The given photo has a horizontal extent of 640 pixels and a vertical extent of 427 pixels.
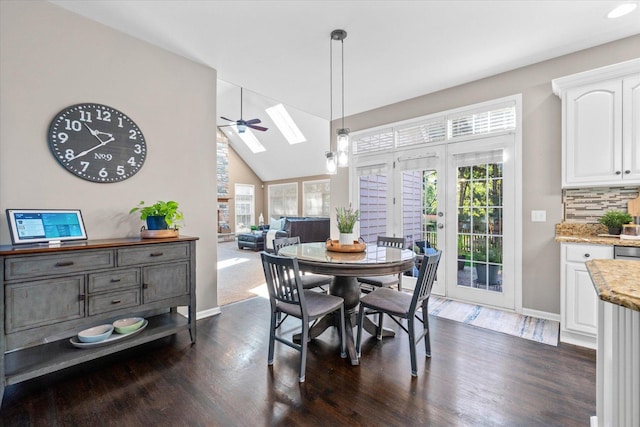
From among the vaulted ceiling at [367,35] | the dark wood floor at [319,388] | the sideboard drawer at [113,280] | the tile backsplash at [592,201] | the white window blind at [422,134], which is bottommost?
the dark wood floor at [319,388]

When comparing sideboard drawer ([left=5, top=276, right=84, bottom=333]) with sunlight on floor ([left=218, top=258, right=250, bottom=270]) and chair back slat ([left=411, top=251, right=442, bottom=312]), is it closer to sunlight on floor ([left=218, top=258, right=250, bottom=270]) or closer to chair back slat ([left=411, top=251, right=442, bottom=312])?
chair back slat ([left=411, top=251, right=442, bottom=312])

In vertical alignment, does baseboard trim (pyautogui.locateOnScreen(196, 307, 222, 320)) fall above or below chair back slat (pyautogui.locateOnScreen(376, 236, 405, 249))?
below

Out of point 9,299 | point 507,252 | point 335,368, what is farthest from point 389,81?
point 9,299

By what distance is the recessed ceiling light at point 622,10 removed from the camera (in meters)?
2.27

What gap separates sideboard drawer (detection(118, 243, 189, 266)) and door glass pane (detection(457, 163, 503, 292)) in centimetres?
319

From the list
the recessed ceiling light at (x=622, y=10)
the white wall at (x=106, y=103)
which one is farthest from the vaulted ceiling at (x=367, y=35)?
the white wall at (x=106, y=103)

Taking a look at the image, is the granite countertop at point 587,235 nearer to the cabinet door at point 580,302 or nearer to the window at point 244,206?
the cabinet door at point 580,302

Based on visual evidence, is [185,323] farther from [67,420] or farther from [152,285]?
[67,420]

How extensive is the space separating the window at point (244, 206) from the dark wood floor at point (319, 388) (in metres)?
8.75

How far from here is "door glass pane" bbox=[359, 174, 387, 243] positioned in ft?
14.6

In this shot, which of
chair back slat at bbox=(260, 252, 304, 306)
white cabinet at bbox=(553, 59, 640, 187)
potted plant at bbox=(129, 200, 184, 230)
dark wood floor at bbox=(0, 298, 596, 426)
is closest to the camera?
dark wood floor at bbox=(0, 298, 596, 426)

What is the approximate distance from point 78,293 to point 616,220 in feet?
14.3

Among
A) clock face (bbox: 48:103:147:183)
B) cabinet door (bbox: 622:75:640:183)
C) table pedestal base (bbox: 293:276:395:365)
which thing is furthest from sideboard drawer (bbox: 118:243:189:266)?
cabinet door (bbox: 622:75:640:183)

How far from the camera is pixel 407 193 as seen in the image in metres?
4.18
